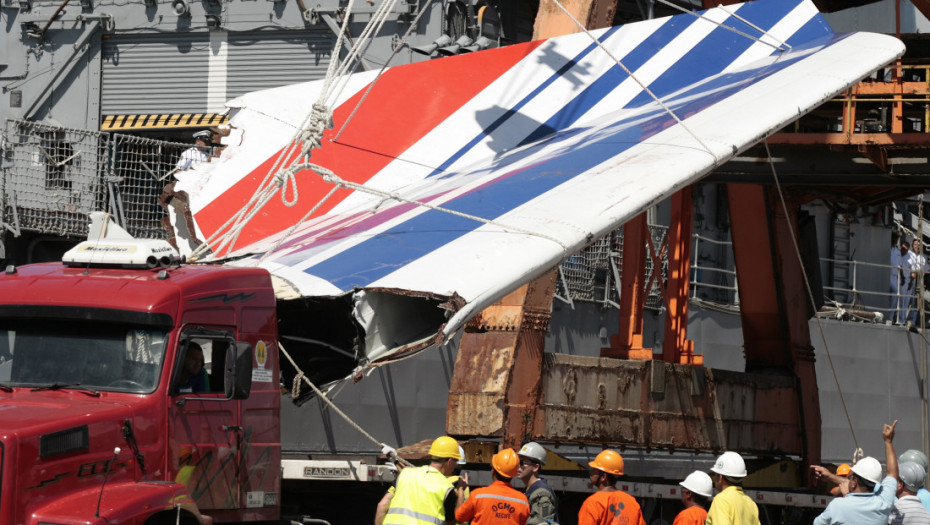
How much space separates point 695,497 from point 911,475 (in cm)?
173

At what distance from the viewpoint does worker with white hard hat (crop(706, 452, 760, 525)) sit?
9039mm

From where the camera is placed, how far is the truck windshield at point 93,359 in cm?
819

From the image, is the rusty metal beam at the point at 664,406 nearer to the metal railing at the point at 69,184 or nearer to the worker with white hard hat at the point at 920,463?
the worker with white hard hat at the point at 920,463

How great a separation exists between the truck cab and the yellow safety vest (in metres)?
1.31

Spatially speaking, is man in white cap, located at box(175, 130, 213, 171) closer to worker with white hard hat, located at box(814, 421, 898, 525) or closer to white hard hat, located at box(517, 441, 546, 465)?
white hard hat, located at box(517, 441, 546, 465)

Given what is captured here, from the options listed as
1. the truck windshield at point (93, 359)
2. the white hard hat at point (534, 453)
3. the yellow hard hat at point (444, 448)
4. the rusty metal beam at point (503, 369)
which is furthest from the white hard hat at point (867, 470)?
the rusty metal beam at point (503, 369)

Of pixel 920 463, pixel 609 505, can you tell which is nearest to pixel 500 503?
pixel 609 505

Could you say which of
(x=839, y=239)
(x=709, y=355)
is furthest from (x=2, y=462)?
(x=839, y=239)

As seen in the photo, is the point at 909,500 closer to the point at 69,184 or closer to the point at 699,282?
the point at 699,282

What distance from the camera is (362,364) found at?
8.40m

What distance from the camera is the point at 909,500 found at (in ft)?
30.8

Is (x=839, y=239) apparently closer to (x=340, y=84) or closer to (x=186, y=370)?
(x=340, y=84)

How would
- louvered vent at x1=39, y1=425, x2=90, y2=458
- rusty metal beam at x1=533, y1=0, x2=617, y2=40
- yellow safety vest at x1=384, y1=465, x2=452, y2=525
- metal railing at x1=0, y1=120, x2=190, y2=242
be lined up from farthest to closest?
metal railing at x1=0, y1=120, x2=190, y2=242, rusty metal beam at x1=533, y1=0, x2=617, y2=40, yellow safety vest at x1=384, y1=465, x2=452, y2=525, louvered vent at x1=39, y1=425, x2=90, y2=458

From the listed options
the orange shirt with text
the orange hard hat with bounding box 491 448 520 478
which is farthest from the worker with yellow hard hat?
the orange shirt with text
